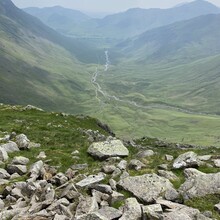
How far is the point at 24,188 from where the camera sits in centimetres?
2512

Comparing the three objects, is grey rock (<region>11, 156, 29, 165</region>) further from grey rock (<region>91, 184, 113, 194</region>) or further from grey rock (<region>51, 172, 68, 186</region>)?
grey rock (<region>91, 184, 113, 194</region>)

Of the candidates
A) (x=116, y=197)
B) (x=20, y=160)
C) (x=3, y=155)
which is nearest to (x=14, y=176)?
(x=20, y=160)

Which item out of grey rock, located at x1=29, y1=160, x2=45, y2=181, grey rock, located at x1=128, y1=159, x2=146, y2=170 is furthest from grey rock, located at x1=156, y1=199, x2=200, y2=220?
grey rock, located at x1=29, y1=160, x2=45, y2=181

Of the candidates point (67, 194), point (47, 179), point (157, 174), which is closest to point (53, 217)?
point (67, 194)

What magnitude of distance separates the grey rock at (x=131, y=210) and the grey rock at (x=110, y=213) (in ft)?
1.06

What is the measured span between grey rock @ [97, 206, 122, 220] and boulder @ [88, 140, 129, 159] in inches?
550

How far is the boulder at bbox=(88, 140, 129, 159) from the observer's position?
1359 inches

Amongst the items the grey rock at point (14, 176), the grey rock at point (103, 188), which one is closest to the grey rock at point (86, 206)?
the grey rock at point (103, 188)

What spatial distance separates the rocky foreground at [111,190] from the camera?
20.3 meters

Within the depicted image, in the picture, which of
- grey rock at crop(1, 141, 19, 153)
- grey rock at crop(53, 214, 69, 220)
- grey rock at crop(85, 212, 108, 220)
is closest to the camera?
grey rock at crop(85, 212, 108, 220)

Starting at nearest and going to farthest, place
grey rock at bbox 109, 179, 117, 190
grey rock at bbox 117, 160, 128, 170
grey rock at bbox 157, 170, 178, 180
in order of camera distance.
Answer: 1. grey rock at bbox 109, 179, 117, 190
2. grey rock at bbox 157, 170, 178, 180
3. grey rock at bbox 117, 160, 128, 170

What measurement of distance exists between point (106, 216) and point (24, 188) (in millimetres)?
7759

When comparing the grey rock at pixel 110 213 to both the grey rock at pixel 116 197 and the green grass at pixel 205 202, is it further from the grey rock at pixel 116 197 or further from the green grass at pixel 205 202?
the green grass at pixel 205 202

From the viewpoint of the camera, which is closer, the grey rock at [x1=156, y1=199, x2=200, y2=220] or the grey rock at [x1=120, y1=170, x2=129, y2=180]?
the grey rock at [x1=156, y1=199, x2=200, y2=220]
